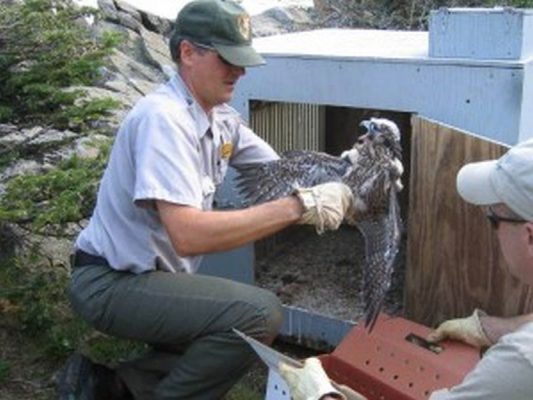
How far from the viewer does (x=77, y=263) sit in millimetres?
2883

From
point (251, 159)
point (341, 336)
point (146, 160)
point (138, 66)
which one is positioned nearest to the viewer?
point (146, 160)

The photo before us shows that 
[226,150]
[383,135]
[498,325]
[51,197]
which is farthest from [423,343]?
[51,197]

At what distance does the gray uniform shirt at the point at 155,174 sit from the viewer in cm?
251

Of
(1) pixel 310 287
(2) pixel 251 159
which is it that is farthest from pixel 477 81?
(1) pixel 310 287

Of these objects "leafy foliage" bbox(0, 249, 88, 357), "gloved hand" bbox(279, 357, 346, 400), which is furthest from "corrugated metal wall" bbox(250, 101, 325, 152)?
"gloved hand" bbox(279, 357, 346, 400)

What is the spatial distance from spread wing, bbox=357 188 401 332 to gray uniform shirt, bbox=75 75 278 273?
62cm

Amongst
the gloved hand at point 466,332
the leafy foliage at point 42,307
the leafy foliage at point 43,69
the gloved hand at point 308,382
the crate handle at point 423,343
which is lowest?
the leafy foliage at point 42,307

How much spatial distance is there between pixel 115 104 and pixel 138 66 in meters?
3.81

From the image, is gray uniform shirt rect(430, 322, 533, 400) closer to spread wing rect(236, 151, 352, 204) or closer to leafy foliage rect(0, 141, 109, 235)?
spread wing rect(236, 151, 352, 204)

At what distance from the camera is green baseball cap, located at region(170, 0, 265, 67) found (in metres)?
2.58

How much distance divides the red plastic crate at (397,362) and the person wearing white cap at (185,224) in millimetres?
291

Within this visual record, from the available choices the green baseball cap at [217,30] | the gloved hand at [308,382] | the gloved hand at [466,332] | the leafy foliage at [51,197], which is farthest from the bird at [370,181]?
the leafy foliage at [51,197]

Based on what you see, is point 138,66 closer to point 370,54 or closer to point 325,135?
point 325,135

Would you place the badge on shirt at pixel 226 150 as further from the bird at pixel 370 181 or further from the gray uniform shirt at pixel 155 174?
the bird at pixel 370 181
